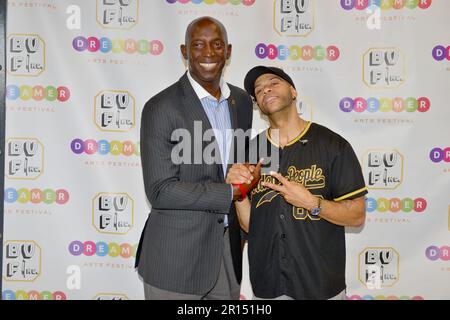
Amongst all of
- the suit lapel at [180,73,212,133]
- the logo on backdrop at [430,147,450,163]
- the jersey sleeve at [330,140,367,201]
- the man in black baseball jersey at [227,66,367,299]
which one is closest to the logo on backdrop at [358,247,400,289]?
the logo on backdrop at [430,147,450,163]

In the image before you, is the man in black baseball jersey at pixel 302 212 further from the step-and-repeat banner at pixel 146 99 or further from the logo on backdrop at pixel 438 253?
the logo on backdrop at pixel 438 253

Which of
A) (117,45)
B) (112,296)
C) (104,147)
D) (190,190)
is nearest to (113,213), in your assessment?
(104,147)

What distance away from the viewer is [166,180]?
1.79m

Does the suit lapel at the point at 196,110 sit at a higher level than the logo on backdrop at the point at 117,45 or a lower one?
lower

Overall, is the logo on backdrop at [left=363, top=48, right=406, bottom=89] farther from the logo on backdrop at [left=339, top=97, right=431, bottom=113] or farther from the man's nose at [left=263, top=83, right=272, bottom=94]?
the man's nose at [left=263, top=83, right=272, bottom=94]

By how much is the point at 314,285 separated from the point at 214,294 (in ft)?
1.34

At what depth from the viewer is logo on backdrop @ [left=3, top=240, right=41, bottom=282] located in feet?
8.62

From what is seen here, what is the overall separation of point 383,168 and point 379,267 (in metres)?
0.55

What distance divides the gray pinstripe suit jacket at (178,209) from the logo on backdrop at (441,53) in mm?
1489

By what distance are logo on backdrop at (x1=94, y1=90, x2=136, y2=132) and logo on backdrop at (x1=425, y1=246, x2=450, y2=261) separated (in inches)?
69.9

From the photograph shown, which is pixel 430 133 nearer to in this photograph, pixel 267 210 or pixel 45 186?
pixel 267 210

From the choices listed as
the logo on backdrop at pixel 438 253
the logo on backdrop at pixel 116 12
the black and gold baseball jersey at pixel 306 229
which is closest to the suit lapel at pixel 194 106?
the black and gold baseball jersey at pixel 306 229

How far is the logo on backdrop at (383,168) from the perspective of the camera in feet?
8.64

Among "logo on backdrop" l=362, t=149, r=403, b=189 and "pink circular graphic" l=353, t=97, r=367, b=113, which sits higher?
"pink circular graphic" l=353, t=97, r=367, b=113
